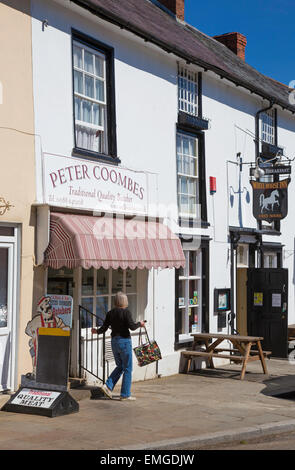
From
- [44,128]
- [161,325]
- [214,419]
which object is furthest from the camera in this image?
[161,325]

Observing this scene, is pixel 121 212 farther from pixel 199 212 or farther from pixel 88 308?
pixel 199 212

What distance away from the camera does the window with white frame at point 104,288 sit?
11516 mm

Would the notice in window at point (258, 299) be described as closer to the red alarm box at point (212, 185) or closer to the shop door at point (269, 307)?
the shop door at point (269, 307)

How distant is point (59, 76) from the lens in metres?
10.8

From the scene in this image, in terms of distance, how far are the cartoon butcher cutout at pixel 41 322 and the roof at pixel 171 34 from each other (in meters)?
5.14

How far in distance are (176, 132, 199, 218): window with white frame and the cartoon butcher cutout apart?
5.17m

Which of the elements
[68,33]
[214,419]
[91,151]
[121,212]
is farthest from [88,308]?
[68,33]

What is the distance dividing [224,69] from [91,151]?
546cm

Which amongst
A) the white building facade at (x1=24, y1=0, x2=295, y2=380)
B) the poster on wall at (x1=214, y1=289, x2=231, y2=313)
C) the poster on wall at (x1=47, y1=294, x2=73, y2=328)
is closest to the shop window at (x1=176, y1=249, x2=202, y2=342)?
the white building facade at (x1=24, y1=0, x2=295, y2=380)

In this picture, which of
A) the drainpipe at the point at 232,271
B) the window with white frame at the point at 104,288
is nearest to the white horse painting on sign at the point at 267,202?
the drainpipe at the point at 232,271

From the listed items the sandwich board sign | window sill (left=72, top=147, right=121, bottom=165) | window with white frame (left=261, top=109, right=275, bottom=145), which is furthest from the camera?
window with white frame (left=261, top=109, right=275, bottom=145)

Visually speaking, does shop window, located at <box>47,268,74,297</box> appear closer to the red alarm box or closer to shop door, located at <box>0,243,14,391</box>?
shop door, located at <box>0,243,14,391</box>

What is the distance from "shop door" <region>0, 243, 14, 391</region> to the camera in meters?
9.73

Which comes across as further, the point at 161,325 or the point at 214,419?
the point at 161,325
